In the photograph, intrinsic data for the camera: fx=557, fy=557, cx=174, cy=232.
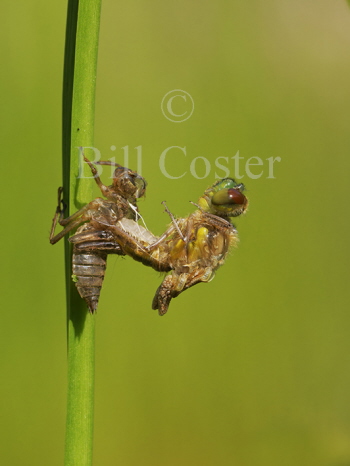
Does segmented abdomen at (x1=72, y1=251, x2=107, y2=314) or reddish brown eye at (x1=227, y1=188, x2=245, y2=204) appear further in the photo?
reddish brown eye at (x1=227, y1=188, x2=245, y2=204)

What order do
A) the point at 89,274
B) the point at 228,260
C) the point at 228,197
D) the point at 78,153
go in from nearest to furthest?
1. the point at 78,153
2. the point at 89,274
3. the point at 228,197
4. the point at 228,260

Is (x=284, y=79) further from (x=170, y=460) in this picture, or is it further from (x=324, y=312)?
(x=170, y=460)

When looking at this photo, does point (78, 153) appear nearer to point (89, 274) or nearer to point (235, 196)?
point (89, 274)

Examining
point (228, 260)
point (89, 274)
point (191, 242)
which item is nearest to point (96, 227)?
point (89, 274)

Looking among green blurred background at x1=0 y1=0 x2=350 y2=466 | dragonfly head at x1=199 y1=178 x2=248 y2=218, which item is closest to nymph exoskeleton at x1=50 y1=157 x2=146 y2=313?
dragonfly head at x1=199 y1=178 x2=248 y2=218

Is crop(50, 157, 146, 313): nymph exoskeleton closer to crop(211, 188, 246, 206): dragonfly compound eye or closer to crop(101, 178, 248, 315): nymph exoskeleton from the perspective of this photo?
crop(101, 178, 248, 315): nymph exoskeleton

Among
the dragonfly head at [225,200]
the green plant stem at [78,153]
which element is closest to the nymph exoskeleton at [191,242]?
the dragonfly head at [225,200]
